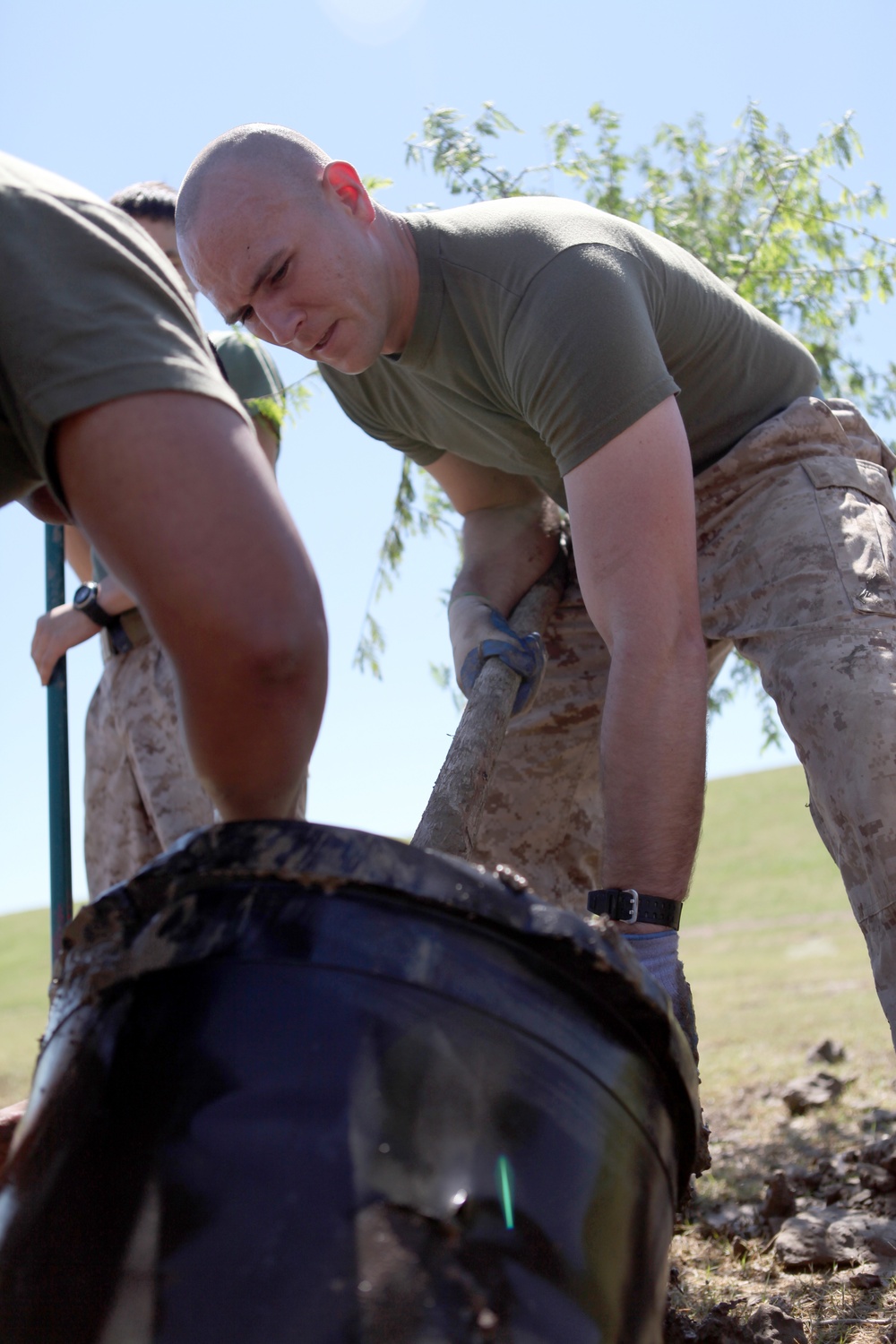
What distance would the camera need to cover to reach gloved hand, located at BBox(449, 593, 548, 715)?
276 centimetres

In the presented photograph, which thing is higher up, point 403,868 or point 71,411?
point 71,411

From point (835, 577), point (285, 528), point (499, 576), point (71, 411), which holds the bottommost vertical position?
point (499, 576)

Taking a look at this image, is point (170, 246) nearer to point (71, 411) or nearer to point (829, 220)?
point (71, 411)

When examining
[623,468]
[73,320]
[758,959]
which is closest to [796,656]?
[623,468]

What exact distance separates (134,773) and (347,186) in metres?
1.62

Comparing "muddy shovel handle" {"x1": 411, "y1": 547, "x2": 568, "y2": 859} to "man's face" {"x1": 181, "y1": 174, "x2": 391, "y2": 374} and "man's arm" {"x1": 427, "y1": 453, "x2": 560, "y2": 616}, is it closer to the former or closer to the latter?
"man's arm" {"x1": 427, "y1": 453, "x2": 560, "y2": 616}

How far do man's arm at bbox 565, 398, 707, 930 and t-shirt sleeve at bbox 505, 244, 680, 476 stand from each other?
0.04m

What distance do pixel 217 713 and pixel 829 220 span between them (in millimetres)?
4813

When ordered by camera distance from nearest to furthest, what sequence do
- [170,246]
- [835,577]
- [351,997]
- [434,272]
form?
[351,997], [835,577], [434,272], [170,246]

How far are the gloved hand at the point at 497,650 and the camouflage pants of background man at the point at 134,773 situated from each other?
0.53 m

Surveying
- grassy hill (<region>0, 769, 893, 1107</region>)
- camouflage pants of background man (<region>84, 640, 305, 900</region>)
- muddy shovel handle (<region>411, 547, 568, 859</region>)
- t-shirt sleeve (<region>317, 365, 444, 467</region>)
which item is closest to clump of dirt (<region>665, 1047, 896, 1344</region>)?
muddy shovel handle (<region>411, 547, 568, 859</region>)

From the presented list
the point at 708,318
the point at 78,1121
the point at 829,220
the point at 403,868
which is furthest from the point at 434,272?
the point at 829,220

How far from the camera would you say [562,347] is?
7.18ft

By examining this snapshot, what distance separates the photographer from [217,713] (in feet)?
4.22
